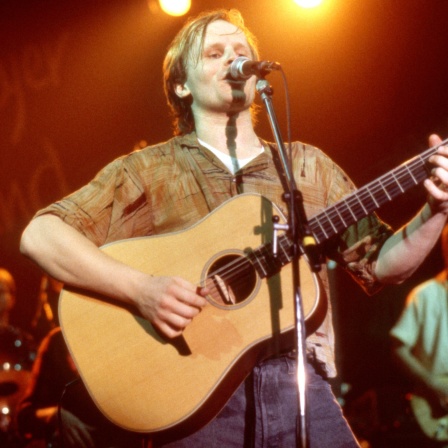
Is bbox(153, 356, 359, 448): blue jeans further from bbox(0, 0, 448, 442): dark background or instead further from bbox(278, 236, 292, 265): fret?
bbox(0, 0, 448, 442): dark background

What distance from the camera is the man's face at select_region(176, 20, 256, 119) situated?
2641 mm

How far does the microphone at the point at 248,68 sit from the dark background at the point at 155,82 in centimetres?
283

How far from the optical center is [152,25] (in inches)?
210

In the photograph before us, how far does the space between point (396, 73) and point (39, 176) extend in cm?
362

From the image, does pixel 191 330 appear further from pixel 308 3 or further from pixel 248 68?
pixel 308 3

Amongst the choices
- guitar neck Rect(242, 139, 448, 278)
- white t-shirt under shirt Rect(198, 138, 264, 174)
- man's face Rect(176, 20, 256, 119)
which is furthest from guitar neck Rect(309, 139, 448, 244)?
man's face Rect(176, 20, 256, 119)

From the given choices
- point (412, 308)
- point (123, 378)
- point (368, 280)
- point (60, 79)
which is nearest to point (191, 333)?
point (123, 378)

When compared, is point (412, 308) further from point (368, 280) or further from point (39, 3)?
point (39, 3)

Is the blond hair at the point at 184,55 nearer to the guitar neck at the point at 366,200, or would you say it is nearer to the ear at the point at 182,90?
the ear at the point at 182,90

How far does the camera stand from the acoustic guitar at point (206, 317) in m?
2.04

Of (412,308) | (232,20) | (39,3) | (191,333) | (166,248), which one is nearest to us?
(191,333)

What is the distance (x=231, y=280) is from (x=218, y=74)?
104 cm

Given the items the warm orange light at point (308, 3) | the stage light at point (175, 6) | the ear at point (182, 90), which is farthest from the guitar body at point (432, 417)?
the stage light at point (175, 6)

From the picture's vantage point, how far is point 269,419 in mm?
2010
